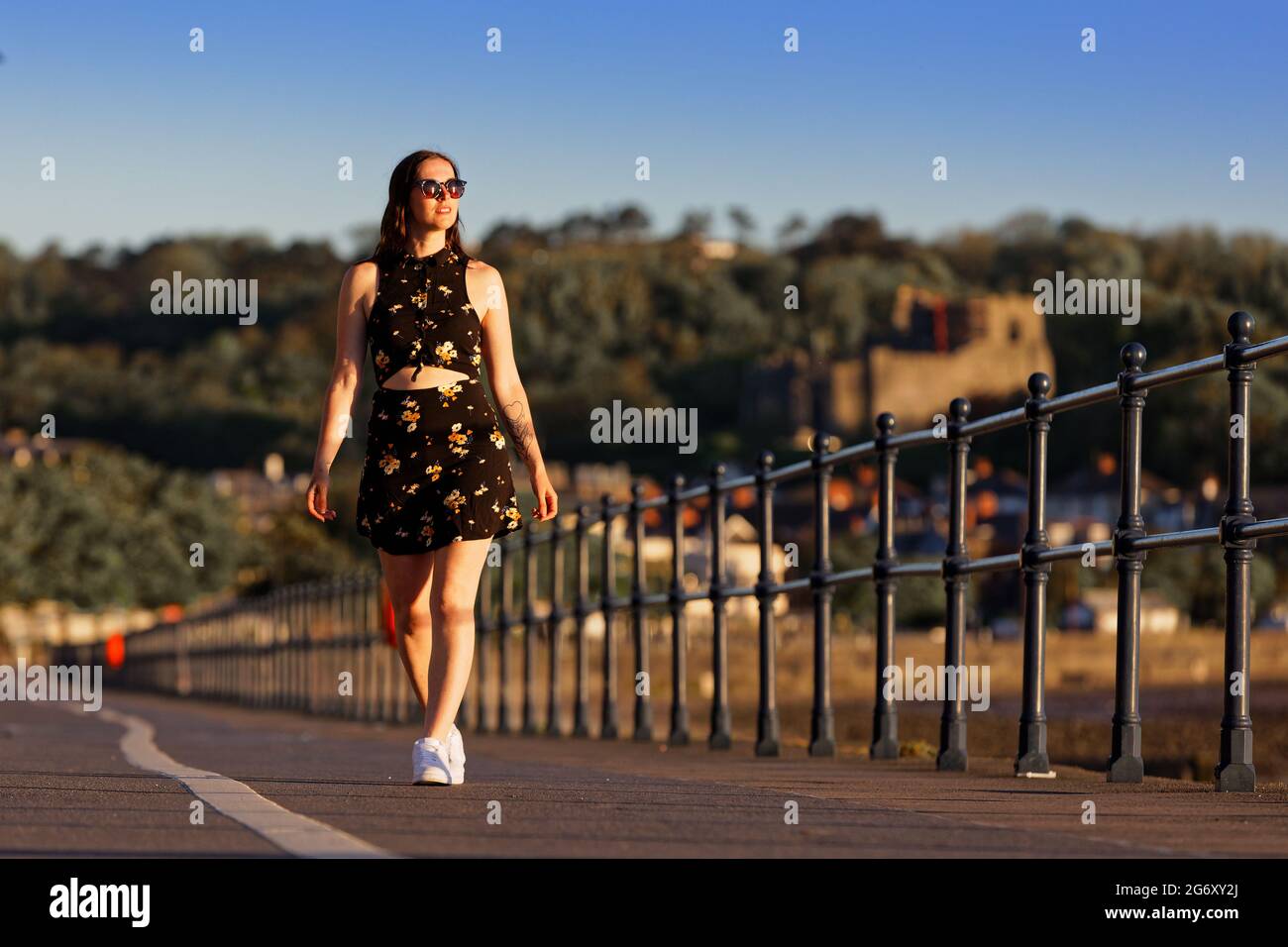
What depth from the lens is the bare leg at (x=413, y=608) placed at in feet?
27.0

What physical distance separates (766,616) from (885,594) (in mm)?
1734

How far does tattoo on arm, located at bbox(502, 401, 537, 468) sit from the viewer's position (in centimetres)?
820

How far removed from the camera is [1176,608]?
111m

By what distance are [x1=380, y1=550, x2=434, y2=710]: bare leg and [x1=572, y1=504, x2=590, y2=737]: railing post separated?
7873 mm

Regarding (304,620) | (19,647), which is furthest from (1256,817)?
(19,647)

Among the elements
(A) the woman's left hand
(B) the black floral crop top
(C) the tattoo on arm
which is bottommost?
(A) the woman's left hand

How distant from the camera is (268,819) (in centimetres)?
665

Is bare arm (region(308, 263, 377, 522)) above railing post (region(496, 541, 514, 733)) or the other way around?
above

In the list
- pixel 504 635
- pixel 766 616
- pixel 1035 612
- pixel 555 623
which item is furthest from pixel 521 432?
pixel 504 635

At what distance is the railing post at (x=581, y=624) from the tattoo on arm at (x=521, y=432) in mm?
7959

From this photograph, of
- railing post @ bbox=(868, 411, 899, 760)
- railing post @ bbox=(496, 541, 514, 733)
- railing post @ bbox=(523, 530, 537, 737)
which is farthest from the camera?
railing post @ bbox=(496, 541, 514, 733)

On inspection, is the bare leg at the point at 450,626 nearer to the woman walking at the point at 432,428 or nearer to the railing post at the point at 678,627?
the woman walking at the point at 432,428

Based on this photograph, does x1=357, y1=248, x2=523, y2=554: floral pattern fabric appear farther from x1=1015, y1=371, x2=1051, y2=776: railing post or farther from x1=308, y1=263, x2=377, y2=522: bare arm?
x1=1015, y1=371, x2=1051, y2=776: railing post

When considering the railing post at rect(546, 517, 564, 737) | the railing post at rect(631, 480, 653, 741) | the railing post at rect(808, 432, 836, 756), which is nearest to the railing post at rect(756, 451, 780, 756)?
the railing post at rect(808, 432, 836, 756)
